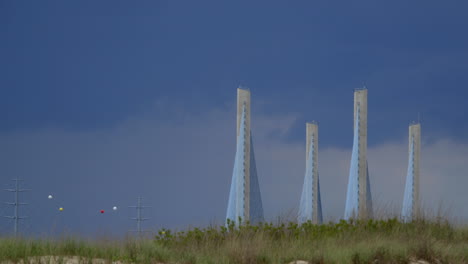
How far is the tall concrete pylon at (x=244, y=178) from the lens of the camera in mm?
13312

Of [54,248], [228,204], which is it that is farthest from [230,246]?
[228,204]

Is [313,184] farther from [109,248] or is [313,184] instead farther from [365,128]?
[109,248]

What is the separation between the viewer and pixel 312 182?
1681 cm

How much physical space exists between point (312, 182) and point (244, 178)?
412 centimetres

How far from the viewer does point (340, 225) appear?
8.84 metres

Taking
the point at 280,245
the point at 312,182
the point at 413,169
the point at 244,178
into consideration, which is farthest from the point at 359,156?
the point at 280,245

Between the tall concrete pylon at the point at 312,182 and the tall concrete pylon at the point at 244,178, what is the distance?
3.64 meters

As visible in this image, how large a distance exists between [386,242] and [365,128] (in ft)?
27.7

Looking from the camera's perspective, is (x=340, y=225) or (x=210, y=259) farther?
(x=340, y=225)

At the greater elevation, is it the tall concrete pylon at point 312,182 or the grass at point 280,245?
the tall concrete pylon at point 312,182

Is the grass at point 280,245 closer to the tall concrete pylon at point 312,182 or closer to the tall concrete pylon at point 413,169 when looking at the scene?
the tall concrete pylon at point 312,182

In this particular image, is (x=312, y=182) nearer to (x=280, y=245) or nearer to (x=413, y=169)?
(x=413, y=169)

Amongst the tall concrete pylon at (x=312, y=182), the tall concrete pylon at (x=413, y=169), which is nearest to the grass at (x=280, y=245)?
the tall concrete pylon at (x=312, y=182)

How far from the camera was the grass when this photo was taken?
19.4 ft
